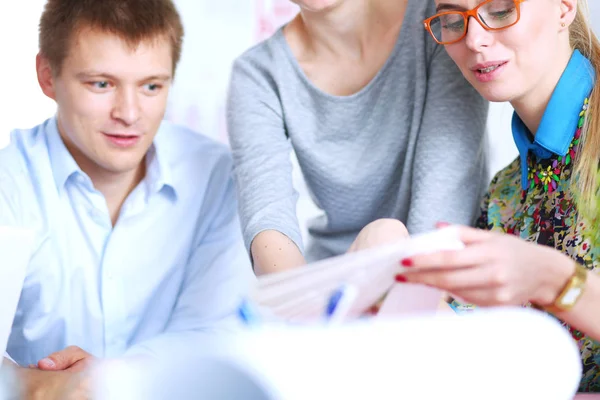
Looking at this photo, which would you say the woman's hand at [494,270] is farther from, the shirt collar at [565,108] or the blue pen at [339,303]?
the shirt collar at [565,108]

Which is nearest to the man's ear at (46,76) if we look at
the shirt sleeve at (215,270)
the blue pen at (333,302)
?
the shirt sleeve at (215,270)

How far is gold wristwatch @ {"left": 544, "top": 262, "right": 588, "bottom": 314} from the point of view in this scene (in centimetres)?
90

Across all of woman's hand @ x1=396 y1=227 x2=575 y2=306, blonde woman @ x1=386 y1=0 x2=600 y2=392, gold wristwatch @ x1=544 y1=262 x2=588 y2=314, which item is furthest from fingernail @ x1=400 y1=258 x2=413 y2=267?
blonde woman @ x1=386 y1=0 x2=600 y2=392

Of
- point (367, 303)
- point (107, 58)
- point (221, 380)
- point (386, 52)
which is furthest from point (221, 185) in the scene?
point (221, 380)

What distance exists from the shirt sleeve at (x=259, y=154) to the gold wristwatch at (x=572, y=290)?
2.01 feet

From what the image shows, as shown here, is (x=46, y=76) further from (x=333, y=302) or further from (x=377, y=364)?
(x=377, y=364)

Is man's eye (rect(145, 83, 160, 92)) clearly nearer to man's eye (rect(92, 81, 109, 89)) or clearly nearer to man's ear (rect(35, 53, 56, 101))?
man's eye (rect(92, 81, 109, 89))

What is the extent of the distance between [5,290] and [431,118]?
2.93ft

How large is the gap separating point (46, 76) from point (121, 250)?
0.45 metres

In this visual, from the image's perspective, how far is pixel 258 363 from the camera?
19.8 inches

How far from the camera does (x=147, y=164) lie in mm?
1724

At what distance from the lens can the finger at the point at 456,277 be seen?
79 cm

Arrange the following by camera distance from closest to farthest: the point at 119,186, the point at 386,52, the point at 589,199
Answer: the point at 589,199 < the point at 386,52 < the point at 119,186

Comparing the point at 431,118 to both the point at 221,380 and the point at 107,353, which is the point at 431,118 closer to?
the point at 107,353
